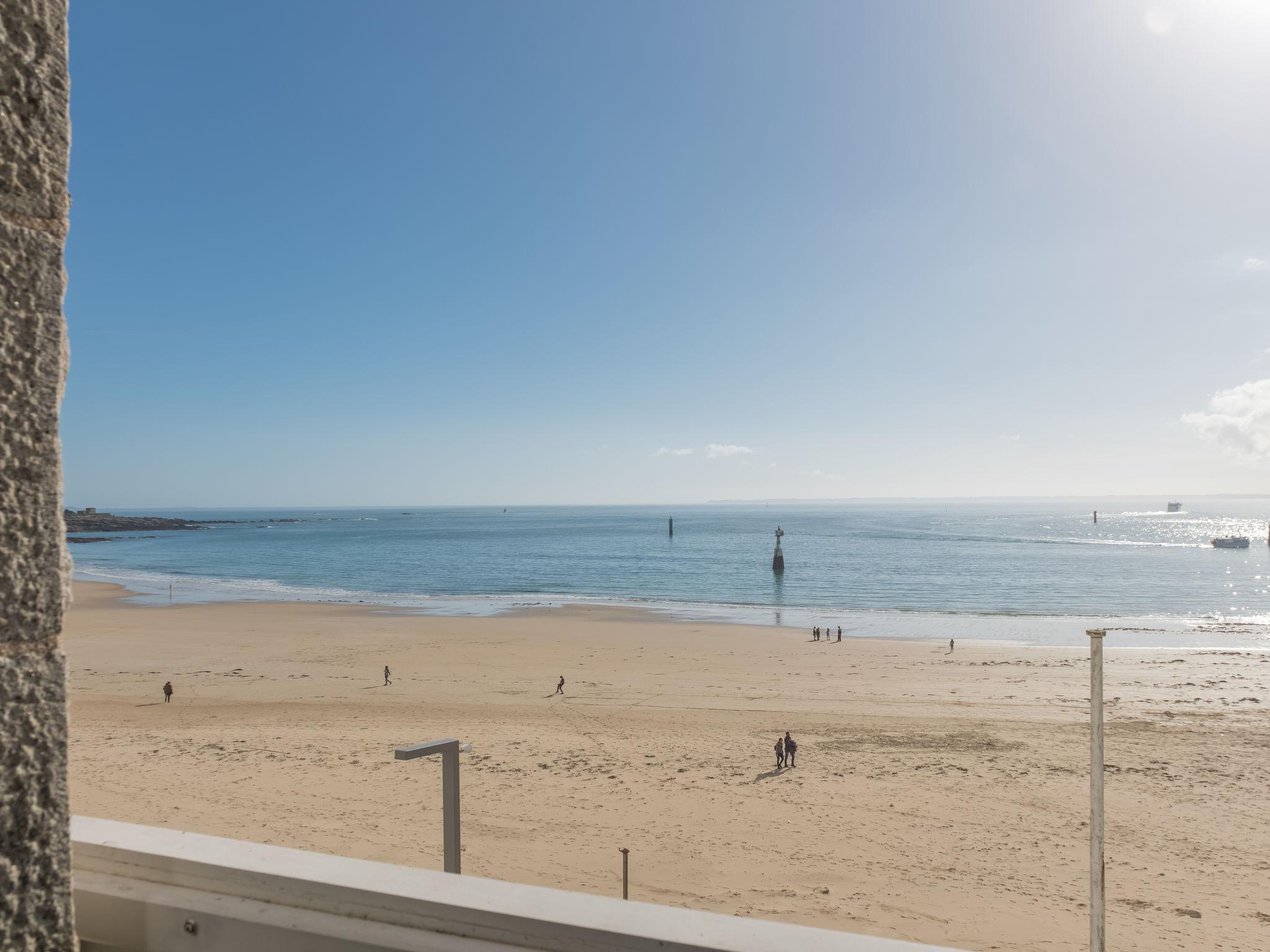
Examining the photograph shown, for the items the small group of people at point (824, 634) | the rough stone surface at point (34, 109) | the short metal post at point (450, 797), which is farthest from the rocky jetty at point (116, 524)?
the rough stone surface at point (34, 109)

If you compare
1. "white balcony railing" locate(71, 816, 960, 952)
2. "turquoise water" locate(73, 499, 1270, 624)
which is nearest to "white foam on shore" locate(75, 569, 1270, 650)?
"turquoise water" locate(73, 499, 1270, 624)

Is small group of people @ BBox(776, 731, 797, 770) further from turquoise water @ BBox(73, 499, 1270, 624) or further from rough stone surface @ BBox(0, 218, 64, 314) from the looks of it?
turquoise water @ BBox(73, 499, 1270, 624)

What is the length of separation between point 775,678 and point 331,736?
553 inches

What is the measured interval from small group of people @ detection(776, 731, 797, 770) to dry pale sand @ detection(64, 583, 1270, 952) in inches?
11.4

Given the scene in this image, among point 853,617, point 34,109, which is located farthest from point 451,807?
point 853,617

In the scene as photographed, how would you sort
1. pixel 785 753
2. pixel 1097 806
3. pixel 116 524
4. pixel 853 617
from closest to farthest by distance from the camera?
pixel 1097 806 < pixel 785 753 < pixel 853 617 < pixel 116 524

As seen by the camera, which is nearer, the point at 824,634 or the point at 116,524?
the point at 824,634

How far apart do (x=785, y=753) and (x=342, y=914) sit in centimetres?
1390

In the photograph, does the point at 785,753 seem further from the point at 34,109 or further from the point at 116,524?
the point at 116,524

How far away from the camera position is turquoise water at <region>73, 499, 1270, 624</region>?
4725 centimetres

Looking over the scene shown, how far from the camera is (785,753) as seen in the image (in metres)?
14.1

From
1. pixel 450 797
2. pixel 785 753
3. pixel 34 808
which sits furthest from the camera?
pixel 785 753

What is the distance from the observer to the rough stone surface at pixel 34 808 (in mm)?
1042

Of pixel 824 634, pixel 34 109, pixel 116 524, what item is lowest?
pixel 116 524
